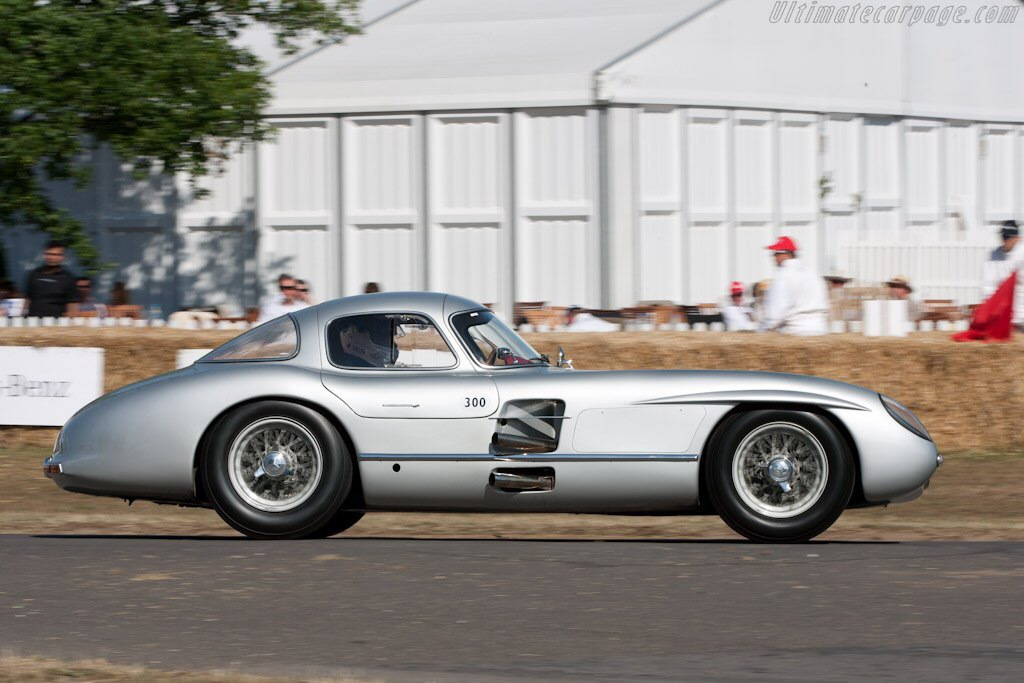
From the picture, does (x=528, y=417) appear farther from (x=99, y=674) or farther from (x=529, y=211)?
(x=529, y=211)

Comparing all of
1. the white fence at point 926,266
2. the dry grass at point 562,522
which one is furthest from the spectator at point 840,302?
the dry grass at point 562,522

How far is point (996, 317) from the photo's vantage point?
1301cm

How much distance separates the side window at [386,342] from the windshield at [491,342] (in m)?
0.15

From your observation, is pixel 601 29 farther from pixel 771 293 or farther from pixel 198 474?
pixel 198 474

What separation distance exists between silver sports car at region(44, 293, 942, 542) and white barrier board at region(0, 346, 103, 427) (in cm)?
504

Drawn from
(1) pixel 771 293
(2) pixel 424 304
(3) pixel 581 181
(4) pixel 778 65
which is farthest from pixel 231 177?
(2) pixel 424 304

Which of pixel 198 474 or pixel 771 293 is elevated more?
pixel 771 293

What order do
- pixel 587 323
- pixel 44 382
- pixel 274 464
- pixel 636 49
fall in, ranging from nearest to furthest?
pixel 274 464 < pixel 44 382 < pixel 587 323 < pixel 636 49

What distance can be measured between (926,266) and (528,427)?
15570 millimetres

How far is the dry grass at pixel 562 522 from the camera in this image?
9445 millimetres

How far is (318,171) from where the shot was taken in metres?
23.3

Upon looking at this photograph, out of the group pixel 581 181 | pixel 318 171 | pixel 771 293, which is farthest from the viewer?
pixel 318 171

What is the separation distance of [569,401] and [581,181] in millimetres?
13634

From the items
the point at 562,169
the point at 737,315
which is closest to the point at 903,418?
the point at 737,315
